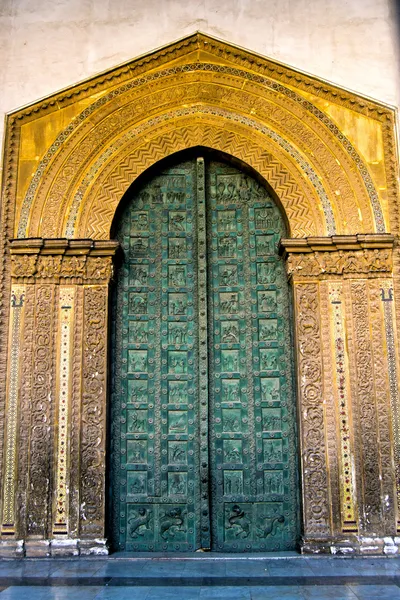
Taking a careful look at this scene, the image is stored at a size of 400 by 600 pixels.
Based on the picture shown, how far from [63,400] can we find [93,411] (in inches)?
12.4

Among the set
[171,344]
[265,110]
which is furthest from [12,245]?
[265,110]

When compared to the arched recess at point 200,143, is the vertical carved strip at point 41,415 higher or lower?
lower

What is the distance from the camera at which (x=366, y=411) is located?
6156 millimetres

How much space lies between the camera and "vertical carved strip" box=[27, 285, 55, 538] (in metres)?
6.06

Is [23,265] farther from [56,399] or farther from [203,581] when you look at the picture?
[203,581]

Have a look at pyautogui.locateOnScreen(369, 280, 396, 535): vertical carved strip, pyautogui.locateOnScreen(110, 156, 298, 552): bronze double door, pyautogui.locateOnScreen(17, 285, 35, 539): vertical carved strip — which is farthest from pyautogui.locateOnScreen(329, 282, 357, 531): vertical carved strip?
pyautogui.locateOnScreen(17, 285, 35, 539): vertical carved strip

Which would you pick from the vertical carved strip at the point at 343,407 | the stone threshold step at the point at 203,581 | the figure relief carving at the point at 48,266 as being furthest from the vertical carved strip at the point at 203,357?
the figure relief carving at the point at 48,266

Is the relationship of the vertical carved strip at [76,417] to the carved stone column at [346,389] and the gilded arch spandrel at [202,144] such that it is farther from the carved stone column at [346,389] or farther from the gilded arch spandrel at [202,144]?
the carved stone column at [346,389]

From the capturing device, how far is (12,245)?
6.55 metres

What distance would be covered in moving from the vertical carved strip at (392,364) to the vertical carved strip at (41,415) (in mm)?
3310

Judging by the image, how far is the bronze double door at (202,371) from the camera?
20.8ft

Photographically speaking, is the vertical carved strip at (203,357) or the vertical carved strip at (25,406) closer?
the vertical carved strip at (25,406)

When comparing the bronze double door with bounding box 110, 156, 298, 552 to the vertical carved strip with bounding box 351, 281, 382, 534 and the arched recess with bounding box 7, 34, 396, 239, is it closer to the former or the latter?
the arched recess with bounding box 7, 34, 396, 239

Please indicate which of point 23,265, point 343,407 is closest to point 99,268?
point 23,265
